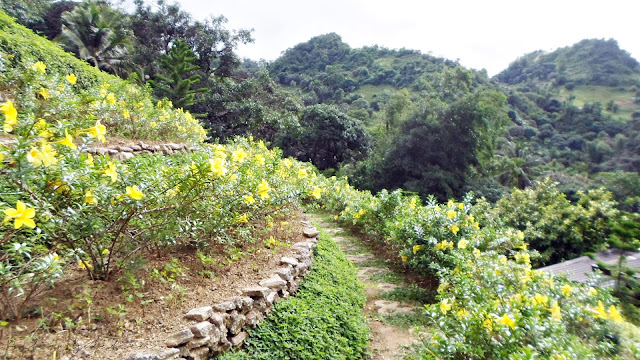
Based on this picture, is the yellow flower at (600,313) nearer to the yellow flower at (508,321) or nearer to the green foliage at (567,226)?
the yellow flower at (508,321)

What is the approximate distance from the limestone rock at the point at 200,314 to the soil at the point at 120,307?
2.2 inches

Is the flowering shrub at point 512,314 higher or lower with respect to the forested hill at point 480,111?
lower

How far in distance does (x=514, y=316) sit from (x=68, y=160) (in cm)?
282

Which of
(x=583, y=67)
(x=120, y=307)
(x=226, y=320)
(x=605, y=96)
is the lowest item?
(x=226, y=320)

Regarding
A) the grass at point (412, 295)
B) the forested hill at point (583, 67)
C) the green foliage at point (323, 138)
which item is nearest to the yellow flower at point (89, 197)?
the grass at point (412, 295)

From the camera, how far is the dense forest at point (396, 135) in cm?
447

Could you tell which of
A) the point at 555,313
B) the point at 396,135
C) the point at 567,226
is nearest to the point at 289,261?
the point at 555,313

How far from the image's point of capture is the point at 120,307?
1.95 metres

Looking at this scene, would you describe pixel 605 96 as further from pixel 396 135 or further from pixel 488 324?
pixel 488 324

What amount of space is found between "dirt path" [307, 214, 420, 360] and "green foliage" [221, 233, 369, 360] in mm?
204

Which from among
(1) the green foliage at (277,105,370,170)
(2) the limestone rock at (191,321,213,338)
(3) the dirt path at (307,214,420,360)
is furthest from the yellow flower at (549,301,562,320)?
(1) the green foliage at (277,105,370,170)

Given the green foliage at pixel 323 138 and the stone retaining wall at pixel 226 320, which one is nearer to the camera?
the stone retaining wall at pixel 226 320

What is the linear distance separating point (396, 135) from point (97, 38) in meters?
15.8

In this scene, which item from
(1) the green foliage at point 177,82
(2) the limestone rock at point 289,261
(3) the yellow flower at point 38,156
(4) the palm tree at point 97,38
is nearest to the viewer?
(3) the yellow flower at point 38,156
